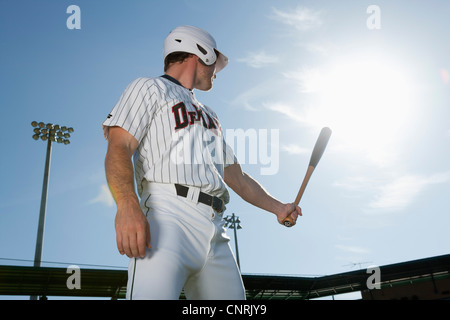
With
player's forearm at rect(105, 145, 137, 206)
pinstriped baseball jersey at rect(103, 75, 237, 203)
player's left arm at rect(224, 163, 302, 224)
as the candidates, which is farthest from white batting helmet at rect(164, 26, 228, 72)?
player's forearm at rect(105, 145, 137, 206)

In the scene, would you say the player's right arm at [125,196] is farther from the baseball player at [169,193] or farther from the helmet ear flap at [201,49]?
the helmet ear flap at [201,49]

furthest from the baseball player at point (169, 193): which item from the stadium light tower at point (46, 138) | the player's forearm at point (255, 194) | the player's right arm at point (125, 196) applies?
the stadium light tower at point (46, 138)

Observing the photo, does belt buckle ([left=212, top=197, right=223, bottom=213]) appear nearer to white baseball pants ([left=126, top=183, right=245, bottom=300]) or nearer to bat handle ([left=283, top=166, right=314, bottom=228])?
white baseball pants ([left=126, top=183, right=245, bottom=300])

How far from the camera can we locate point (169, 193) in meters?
2.34

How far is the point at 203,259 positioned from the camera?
2.26 meters

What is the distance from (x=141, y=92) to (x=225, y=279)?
1.24 metres

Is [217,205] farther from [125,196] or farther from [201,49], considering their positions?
[201,49]

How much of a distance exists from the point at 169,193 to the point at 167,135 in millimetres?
385

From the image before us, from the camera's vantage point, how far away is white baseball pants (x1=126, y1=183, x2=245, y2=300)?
203 cm

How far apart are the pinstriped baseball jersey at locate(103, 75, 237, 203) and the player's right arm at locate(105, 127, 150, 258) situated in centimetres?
9

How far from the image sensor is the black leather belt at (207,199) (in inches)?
92.6

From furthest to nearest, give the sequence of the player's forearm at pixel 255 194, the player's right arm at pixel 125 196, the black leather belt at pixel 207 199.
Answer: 1. the player's forearm at pixel 255 194
2. the black leather belt at pixel 207 199
3. the player's right arm at pixel 125 196
